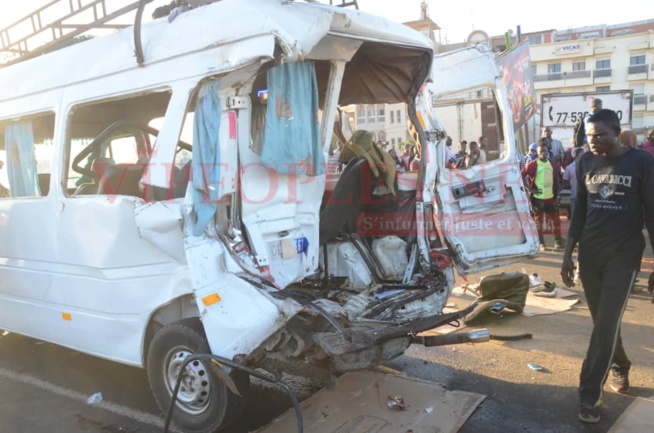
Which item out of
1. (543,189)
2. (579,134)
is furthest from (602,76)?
(543,189)

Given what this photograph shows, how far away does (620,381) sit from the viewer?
3.89 metres

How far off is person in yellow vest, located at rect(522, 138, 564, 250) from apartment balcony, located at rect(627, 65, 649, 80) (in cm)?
5373

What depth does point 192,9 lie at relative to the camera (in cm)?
349

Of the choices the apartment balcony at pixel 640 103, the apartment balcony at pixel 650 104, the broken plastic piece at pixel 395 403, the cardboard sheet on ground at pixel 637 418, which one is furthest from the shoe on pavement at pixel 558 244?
the apartment balcony at pixel 650 104

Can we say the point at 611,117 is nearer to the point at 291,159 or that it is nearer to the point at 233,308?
the point at 291,159

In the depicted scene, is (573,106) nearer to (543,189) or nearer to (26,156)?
(543,189)

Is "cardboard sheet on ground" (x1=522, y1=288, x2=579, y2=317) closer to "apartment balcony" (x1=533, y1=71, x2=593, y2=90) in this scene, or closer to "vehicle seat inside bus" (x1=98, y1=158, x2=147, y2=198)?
"vehicle seat inside bus" (x1=98, y1=158, x2=147, y2=198)

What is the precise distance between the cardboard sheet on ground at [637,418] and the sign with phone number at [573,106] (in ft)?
47.3

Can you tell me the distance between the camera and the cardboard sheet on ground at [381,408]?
3508 mm

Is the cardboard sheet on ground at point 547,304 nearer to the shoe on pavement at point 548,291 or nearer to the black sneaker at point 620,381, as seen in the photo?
the shoe on pavement at point 548,291

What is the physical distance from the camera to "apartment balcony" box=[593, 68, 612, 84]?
55.2 meters

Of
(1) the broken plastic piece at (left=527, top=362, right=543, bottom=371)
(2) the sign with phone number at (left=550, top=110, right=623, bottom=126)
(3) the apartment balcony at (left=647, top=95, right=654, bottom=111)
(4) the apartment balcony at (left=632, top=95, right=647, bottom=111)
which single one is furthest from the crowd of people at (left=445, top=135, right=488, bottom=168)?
(3) the apartment balcony at (left=647, top=95, right=654, bottom=111)

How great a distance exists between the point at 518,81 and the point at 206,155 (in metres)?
4.72

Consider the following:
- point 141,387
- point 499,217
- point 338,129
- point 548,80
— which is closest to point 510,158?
point 499,217
